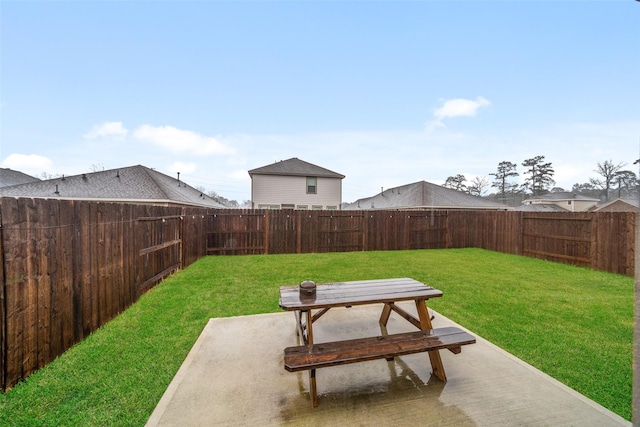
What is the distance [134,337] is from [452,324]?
4.22m

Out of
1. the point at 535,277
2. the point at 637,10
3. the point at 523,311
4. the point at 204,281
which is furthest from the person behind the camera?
the point at 535,277

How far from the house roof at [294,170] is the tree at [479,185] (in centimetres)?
3196

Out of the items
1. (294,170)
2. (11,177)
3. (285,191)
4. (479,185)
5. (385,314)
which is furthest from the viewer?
(479,185)

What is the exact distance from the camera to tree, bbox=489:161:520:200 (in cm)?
4009

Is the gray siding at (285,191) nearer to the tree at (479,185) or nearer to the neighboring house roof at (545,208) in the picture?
the neighboring house roof at (545,208)

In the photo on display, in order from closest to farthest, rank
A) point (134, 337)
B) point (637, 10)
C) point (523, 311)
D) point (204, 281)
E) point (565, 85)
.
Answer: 1. point (637, 10)
2. point (134, 337)
3. point (523, 311)
4. point (204, 281)
5. point (565, 85)

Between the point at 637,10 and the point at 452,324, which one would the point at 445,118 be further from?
the point at 637,10

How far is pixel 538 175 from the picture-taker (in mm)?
38656

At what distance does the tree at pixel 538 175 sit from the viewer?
38.0m

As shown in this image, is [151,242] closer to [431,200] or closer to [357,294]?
[357,294]

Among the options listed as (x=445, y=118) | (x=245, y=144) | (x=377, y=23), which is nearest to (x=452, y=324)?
(x=377, y=23)

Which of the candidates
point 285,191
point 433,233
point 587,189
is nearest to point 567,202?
point 587,189

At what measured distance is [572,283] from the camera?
6145mm

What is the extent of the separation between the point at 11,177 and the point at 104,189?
11.5 m
